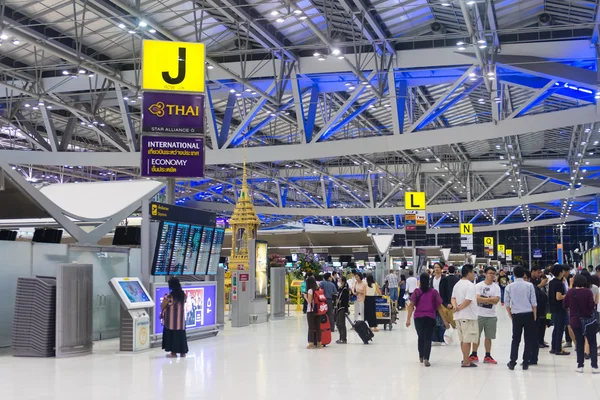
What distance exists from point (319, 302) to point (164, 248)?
135 inches

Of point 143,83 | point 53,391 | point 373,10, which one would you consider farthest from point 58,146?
point 53,391

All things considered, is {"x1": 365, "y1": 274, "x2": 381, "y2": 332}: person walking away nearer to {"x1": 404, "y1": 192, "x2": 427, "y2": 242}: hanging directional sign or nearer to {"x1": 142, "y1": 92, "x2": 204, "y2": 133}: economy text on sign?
{"x1": 142, "y1": 92, "x2": 204, "y2": 133}: economy text on sign

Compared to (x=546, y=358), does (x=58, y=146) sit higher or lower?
higher

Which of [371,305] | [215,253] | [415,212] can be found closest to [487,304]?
[371,305]

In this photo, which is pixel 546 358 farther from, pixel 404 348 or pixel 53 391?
pixel 53 391

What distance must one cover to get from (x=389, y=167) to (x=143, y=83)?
114ft

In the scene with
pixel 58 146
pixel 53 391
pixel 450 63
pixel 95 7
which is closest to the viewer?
pixel 53 391

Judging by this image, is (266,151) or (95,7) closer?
(95,7)

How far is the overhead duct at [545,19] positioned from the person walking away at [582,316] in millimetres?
11441

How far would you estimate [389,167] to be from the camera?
46.7 meters

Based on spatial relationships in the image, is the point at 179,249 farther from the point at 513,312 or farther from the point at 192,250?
the point at 513,312

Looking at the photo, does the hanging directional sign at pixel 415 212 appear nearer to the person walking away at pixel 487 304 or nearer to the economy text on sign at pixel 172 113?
the economy text on sign at pixel 172 113

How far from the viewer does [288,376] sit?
10.2m

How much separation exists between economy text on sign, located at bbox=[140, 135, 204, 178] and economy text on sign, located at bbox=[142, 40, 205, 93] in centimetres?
90
